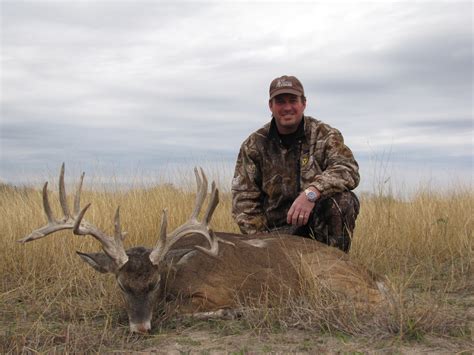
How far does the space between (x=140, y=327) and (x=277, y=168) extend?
9.15 ft

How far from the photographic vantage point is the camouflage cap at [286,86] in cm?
619

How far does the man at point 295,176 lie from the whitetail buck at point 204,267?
65cm

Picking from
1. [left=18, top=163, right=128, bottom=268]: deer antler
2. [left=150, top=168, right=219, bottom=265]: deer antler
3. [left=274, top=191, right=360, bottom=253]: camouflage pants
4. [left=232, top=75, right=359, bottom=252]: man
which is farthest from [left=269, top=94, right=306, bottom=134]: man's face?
[left=18, top=163, right=128, bottom=268]: deer antler

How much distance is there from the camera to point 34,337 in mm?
3998

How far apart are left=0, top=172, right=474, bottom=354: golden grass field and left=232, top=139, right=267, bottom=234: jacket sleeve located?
1129 millimetres

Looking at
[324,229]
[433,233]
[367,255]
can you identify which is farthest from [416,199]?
[324,229]

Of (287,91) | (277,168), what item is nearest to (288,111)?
(287,91)

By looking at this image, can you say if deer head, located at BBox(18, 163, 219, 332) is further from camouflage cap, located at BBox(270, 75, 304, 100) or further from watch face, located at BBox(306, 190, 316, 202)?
camouflage cap, located at BBox(270, 75, 304, 100)

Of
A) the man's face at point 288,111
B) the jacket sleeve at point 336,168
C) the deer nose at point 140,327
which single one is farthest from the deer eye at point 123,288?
the man's face at point 288,111

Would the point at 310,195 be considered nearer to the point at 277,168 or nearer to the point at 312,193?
the point at 312,193

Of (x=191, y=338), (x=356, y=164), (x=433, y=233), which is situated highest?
(x=356, y=164)

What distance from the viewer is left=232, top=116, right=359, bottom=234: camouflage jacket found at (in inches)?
241

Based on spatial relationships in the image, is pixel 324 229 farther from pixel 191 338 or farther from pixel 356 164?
pixel 191 338

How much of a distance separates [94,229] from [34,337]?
0.86 metres
